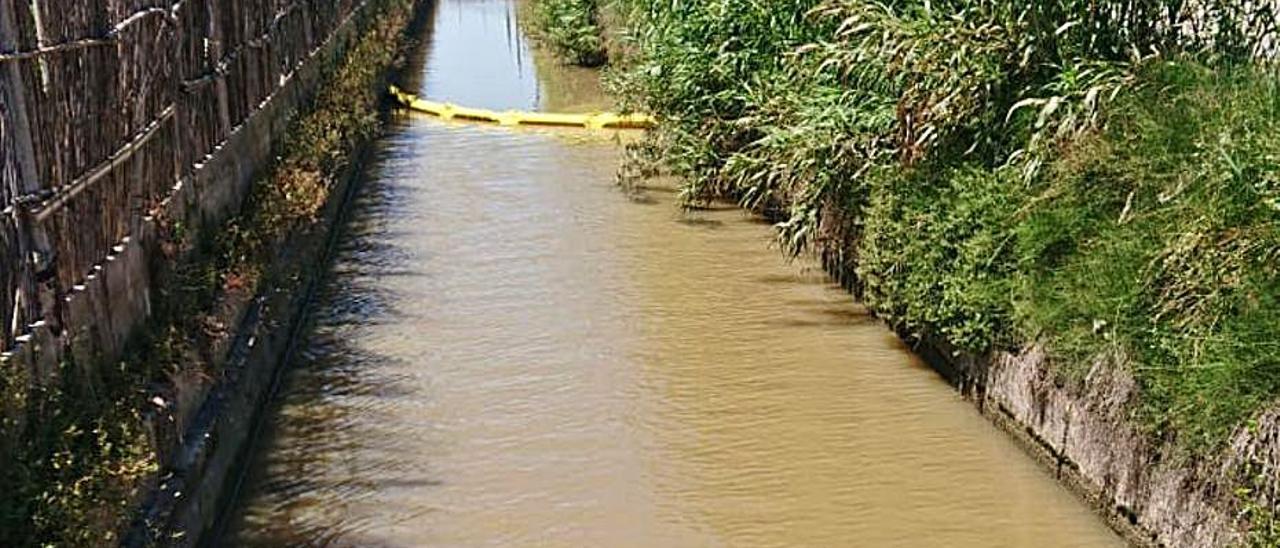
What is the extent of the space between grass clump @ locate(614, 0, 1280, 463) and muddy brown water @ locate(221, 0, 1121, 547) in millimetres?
514

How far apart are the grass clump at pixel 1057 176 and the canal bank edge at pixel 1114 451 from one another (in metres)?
0.09

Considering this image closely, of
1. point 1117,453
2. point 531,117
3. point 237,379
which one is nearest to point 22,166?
point 237,379

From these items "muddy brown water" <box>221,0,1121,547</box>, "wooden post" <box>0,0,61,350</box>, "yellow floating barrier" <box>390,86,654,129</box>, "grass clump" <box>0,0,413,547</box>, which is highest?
"wooden post" <box>0,0,61,350</box>

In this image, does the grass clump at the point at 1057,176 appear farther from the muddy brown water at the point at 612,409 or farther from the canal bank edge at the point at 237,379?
the canal bank edge at the point at 237,379

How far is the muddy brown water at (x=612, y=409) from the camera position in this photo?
5.35 meters

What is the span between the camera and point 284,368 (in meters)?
6.92

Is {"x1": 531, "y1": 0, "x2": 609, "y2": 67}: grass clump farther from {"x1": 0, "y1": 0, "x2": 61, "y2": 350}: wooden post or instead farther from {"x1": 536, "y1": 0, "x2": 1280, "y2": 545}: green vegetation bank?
{"x1": 0, "y1": 0, "x2": 61, "y2": 350}: wooden post

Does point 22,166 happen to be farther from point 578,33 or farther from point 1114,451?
point 578,33

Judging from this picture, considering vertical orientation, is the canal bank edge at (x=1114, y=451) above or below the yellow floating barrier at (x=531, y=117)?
below

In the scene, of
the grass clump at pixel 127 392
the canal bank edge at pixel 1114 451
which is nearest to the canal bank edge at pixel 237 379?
the grass clump at pixel 127 392

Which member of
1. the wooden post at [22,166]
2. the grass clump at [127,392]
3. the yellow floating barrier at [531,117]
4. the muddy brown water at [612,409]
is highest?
the wooden post at [22,166]

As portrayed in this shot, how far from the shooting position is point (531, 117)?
44.1ft

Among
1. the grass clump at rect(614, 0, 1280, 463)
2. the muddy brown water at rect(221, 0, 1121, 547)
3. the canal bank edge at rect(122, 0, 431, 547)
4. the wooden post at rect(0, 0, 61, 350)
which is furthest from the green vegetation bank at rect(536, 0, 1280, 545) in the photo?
the wooden post at rect(0, 0, 61, 350)

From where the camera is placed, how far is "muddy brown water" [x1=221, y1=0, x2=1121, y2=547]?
17.6ft
